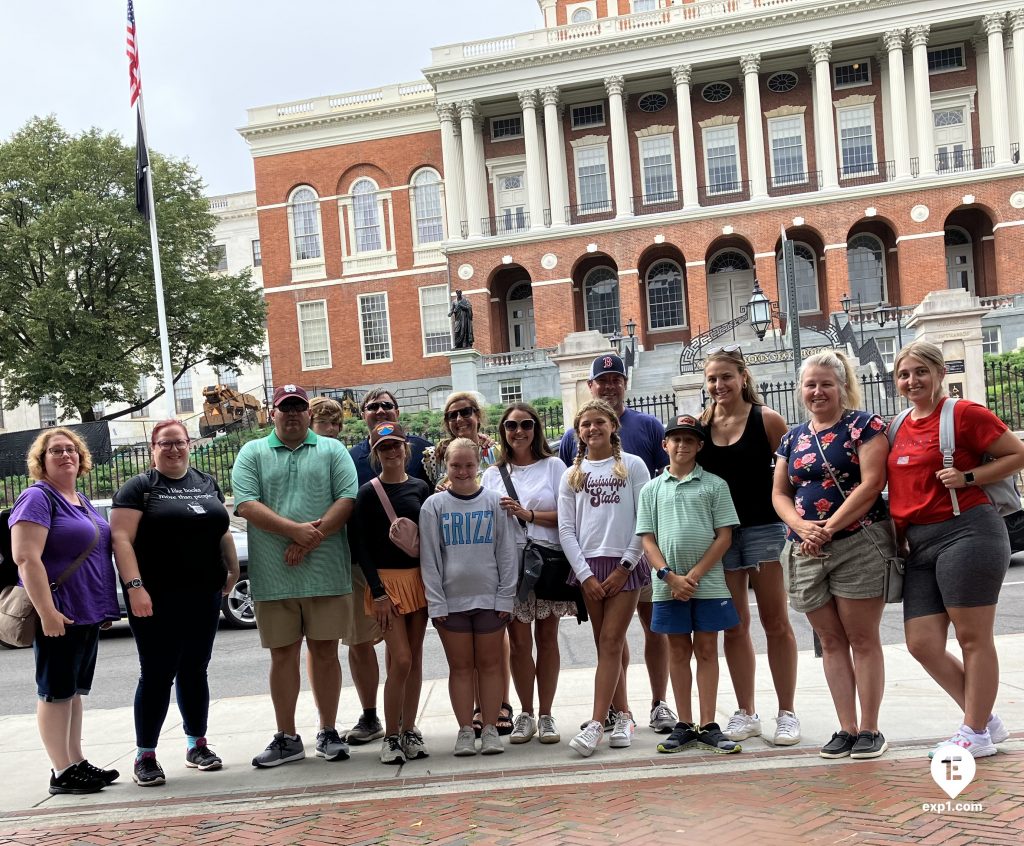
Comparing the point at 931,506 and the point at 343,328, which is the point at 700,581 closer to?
the point at 931,506

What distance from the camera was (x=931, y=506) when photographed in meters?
4.76

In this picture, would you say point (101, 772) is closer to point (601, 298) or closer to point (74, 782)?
point (74, 782)

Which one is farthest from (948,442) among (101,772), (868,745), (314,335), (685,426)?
(314,335)

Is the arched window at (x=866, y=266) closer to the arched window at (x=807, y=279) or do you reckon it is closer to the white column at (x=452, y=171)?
the arched window at (x=807, y=279)

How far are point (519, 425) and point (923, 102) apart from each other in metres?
37.0

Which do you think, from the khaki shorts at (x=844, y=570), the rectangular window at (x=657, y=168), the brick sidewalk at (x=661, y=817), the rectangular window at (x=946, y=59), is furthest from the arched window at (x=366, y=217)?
the brick sidewalk at (x=661, y=817)

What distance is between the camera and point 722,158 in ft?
133

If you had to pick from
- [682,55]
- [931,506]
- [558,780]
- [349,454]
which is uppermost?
[682,55]

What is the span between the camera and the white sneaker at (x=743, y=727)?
5390mm

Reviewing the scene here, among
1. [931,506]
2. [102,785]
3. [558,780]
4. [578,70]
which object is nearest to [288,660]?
[102,785]

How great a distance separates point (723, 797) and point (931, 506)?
1.70 meters

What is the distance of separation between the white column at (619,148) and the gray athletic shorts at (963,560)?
36.1 meters

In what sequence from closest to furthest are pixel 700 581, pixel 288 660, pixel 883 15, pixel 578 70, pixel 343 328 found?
pixel 700 581, pixel 288 660, pixel 883 15, pixel 578 70, pixel 343 328

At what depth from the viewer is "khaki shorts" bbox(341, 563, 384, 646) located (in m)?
5.81
